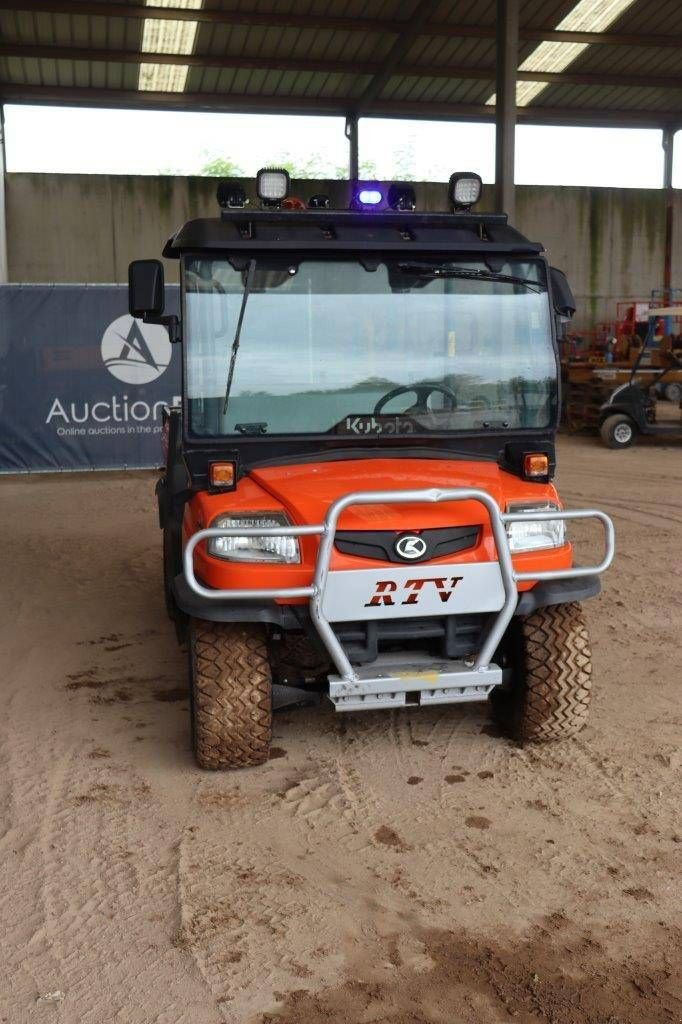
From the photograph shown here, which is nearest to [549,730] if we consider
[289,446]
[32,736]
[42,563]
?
[289,446]

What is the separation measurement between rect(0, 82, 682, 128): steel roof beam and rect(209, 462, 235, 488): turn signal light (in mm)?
18975

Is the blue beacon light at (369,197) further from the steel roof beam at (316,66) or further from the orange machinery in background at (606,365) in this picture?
the steel roof beam at (316,66)

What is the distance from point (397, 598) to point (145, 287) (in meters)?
1.66

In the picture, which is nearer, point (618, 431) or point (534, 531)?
point (534, 531)

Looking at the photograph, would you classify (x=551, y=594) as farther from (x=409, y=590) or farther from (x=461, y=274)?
(x=461, y=274)

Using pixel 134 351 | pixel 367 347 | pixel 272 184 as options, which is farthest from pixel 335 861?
pixel 134 351

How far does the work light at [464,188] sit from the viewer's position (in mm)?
4488

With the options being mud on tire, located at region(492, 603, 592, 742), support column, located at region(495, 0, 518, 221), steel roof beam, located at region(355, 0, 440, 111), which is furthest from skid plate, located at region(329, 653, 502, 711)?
steel roof beam, located at region(355, 0, 440, 111)

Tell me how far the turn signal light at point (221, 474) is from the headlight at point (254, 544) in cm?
28

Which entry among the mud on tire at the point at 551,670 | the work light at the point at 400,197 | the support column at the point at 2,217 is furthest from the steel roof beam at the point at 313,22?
the mud on tire at the point at 551,670

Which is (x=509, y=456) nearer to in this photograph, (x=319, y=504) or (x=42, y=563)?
(x=319, y=504)

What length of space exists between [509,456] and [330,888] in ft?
6.54

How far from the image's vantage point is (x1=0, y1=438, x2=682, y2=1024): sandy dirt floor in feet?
8.77

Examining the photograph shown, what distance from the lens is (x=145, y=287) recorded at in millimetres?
4109
